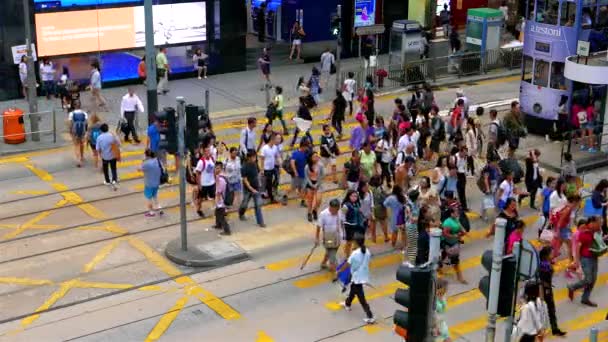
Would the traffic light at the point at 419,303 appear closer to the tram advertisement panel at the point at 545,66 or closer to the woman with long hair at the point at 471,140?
the woman with long hair at the point at 471,140

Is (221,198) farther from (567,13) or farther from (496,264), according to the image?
(567,13)

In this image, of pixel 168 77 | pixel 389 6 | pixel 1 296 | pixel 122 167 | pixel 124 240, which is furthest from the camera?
pixel 389 6

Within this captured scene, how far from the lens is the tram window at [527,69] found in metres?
25.5

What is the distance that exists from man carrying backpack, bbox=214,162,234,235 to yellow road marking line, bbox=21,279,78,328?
3124 mm

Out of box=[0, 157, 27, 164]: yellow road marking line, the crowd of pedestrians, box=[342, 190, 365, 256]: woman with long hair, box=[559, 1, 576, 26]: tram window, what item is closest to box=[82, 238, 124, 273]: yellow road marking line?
the crowd of pedestrians

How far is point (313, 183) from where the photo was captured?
714 inches

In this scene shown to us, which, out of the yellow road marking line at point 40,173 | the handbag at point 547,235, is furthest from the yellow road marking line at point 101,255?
the handbag at point 547,235

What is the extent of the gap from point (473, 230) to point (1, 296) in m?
8.74

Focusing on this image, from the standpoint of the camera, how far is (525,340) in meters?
12.3

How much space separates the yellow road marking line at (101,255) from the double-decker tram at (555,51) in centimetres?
1261

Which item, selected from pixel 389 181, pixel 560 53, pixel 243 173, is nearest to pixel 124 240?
pixel 243 173

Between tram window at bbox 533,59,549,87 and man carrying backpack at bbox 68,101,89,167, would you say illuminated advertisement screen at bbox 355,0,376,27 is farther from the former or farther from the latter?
man carrying backpack at bbox 68,101,89,167

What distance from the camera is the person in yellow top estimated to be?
27.7m

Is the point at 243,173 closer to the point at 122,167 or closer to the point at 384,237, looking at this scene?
the point at 384,237
